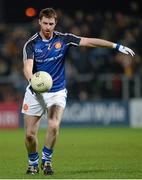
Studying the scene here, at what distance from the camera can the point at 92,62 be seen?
994 inches

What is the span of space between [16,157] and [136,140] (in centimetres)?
538

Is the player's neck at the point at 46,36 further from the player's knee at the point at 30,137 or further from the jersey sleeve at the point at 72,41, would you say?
the player's knee at the point at 30,137

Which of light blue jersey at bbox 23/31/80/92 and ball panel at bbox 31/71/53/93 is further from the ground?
light blue jersey at bbox 23/31/80/92

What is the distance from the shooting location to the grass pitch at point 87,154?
11.3 meters

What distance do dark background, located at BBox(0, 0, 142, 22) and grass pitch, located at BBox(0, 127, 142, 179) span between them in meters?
5.72

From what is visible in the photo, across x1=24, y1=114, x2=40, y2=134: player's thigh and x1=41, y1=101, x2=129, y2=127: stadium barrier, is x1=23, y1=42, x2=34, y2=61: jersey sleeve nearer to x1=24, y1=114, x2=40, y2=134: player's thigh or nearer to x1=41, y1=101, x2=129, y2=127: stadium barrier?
x1=24, y1=114, x2=40, y2=134: player's thigh

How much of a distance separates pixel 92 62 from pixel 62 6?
4.83 m

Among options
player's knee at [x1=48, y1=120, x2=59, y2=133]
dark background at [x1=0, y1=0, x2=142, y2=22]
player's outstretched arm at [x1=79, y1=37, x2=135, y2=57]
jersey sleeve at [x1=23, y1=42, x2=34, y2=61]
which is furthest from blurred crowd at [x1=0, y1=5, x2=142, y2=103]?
player's knee at [x1=48, y1=120, x2=59, y2=133]

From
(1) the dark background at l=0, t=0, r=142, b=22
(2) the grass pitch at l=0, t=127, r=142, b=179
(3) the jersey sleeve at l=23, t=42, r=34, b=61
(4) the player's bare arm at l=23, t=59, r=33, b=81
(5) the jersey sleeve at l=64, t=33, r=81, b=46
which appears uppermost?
(1) the dark background at l=0, t=0, r=142, b=22

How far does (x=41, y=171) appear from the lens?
11641 millimetres

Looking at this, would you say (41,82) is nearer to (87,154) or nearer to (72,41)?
(72,41)

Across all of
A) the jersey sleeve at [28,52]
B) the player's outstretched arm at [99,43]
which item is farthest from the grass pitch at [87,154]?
the player's outstretched arm at [99,43]

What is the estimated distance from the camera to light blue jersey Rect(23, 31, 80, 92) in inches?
446

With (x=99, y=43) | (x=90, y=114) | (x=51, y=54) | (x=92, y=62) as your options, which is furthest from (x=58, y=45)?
(x=90, y=114)
